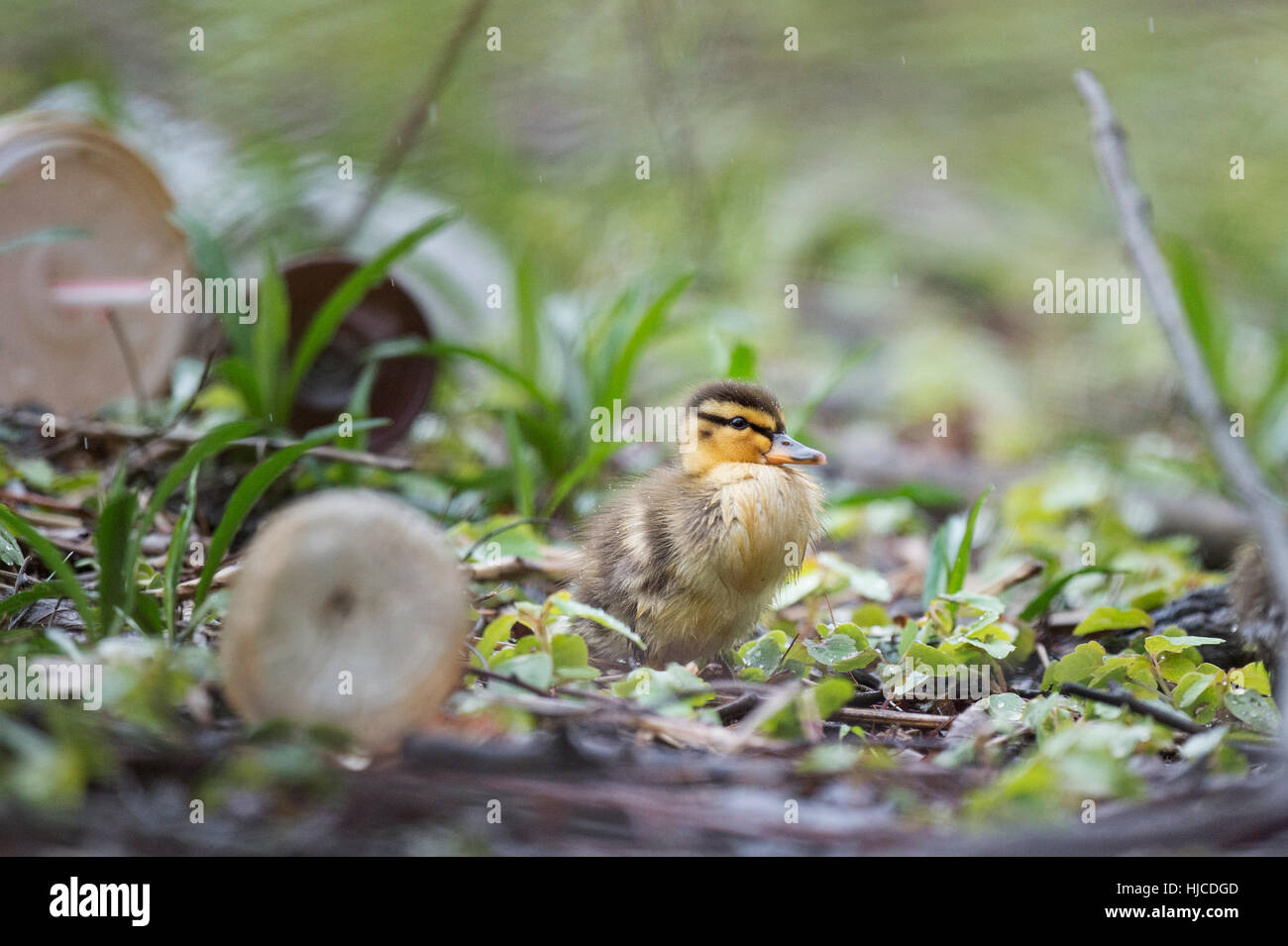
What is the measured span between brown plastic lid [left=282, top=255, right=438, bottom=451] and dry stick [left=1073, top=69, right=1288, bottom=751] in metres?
2.22

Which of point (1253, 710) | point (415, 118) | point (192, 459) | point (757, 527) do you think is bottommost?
point (1253, 710)

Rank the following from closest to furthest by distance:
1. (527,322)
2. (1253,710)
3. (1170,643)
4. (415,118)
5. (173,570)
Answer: (173,570)
(1253,710)
(1170,643)
(527,322)
(415,118)

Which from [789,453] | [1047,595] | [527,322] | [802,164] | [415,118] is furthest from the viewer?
[802,164]

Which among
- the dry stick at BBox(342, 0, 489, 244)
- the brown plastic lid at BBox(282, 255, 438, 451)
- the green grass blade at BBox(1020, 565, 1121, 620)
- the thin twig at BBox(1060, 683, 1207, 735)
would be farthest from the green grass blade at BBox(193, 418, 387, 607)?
the dry stick at BBox(342, 0, 489, 244)

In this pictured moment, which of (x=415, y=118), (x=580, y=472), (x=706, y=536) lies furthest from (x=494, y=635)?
(x=415, y=118)

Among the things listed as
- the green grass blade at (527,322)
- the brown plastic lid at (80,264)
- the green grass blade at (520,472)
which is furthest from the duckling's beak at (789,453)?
the brown plastic lid at (80,264)

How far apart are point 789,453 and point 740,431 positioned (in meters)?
0.13

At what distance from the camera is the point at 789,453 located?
275 centimetres

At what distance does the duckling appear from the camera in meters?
2.53

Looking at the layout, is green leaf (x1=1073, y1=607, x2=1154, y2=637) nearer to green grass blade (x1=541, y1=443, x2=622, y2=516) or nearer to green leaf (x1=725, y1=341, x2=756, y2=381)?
green leaf (x1=725, y1=341, x2=756, y2=381)

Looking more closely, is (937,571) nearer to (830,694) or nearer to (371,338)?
(830,694)

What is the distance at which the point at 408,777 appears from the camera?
5.66 feet
